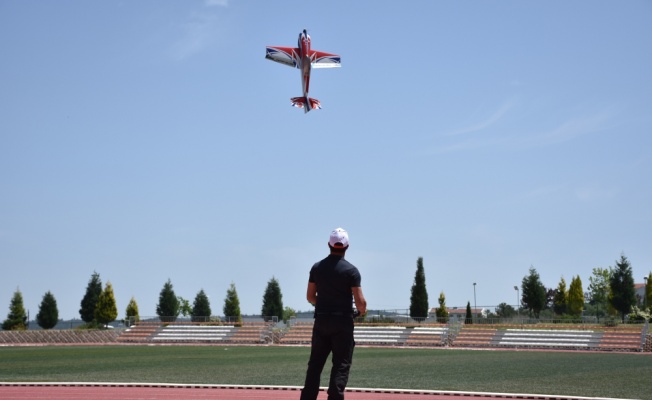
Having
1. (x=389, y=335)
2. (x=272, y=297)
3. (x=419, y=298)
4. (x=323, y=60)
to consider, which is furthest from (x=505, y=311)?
(x=323, y=60)

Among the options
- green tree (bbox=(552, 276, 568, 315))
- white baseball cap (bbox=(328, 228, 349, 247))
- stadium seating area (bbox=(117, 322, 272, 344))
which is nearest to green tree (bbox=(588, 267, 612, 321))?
green tree (bbox=(552, 276, 568, 315))

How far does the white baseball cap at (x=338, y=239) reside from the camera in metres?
7.38

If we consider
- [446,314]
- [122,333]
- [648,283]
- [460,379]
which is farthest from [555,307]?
[460,379]

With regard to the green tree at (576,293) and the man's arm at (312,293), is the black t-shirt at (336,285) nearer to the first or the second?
the man's arm at (312,293)

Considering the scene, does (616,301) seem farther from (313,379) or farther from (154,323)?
(313,379)

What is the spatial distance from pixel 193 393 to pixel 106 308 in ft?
158

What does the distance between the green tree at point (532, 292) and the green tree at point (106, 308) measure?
30.7 meters

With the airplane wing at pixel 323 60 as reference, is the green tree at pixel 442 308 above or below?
below

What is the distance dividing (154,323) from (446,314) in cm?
2235

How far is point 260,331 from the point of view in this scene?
46.4 metres

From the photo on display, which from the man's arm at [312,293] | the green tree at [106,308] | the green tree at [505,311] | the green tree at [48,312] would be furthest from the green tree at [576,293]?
the man's arm at [312,293]

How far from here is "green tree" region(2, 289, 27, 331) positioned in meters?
57.2

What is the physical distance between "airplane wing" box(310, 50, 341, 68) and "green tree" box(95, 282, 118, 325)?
34.7 meters

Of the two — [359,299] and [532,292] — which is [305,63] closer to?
[359,299]
